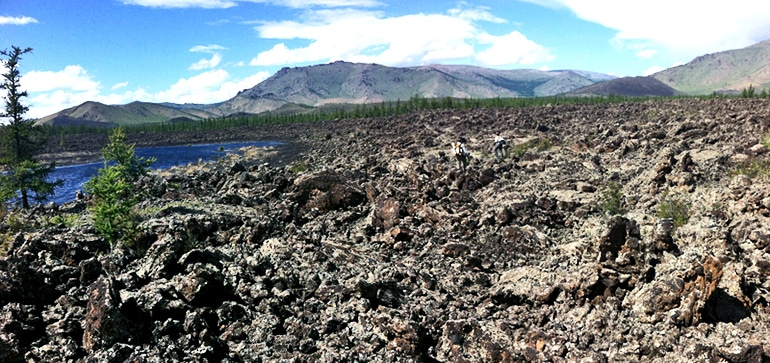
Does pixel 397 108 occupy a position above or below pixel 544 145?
above

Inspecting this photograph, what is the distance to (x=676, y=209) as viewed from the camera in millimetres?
15766

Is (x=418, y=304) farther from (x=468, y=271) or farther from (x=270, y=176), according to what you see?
(x=270, y=176)

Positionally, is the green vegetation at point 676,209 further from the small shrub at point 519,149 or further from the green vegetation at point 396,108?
the green vegetation at point 396,108

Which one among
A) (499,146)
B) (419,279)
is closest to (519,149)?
(499,146)

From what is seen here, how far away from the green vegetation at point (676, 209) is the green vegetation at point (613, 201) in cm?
135

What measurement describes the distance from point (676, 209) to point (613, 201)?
2.54 m

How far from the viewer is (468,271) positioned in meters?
14.1

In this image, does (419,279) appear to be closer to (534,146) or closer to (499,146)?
(499,146)

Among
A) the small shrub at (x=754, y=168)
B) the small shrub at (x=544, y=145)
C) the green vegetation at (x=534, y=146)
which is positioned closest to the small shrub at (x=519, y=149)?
the green vegetation at (x=534, y=146)

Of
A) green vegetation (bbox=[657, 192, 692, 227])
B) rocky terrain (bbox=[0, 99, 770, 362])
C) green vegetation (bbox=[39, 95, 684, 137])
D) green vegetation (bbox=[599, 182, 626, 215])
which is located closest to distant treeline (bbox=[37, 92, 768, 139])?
green vegetation (bbox=[39, 95, 684, 137])

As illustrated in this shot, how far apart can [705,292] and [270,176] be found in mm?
23450

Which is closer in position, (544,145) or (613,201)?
(613,201)

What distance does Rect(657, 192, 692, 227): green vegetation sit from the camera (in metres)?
15.1

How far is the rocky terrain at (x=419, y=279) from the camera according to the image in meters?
9.58
